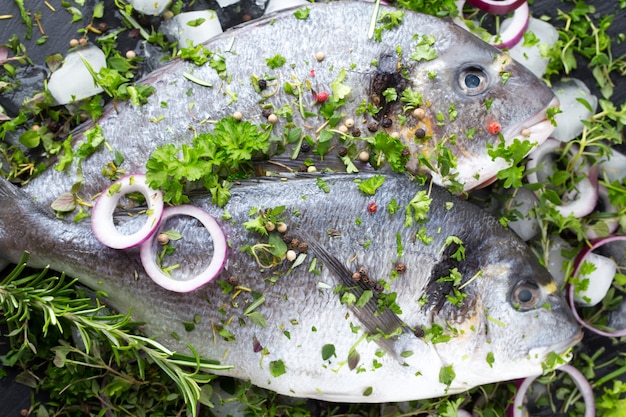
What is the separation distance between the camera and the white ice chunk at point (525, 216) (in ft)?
9.04

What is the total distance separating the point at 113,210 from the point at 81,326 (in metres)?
0.36

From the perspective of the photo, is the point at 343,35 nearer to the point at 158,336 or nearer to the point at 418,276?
the point at 418,276

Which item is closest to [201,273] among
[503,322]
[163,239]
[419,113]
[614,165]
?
[163,239]

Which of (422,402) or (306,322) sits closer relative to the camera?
(306,322)

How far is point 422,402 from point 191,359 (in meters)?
0.86

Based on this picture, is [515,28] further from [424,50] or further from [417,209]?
[417,209]

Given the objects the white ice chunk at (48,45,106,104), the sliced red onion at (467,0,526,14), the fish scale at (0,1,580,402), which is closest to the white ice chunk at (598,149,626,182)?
the fish scale at (0,1,580,402)

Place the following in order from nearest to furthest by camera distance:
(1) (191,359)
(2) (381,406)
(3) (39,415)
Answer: (1) (191,359)
(3) (39,415)
(2) (381,406)

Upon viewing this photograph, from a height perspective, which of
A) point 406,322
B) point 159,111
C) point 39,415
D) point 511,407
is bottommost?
point 511,407

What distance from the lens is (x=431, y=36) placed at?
2414mm

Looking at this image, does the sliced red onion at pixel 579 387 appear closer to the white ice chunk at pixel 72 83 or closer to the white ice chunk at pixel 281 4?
the white ice chunk at pixel 281 4

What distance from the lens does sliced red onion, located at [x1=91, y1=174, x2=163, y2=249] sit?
2.19m

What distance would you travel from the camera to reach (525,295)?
2.36 meters

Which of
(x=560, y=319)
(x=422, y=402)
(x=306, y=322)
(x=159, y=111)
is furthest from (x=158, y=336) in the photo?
(x=560, y=319)
